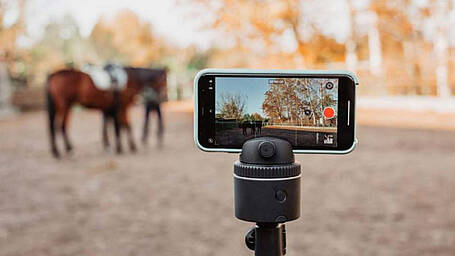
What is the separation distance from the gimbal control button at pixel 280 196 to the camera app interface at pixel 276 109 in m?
0.09

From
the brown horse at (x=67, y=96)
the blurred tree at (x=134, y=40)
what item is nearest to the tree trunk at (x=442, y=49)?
the brown horse at (x=67, y=96)

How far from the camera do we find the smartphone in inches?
32.6

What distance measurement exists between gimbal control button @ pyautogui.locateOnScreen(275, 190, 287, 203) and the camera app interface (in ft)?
0.30

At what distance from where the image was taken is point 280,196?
77 centimetres

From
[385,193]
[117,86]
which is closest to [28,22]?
[117,86]

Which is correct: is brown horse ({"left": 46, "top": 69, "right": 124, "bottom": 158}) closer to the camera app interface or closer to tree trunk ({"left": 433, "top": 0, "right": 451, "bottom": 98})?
the camera app interface

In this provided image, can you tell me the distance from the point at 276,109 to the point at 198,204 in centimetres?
315

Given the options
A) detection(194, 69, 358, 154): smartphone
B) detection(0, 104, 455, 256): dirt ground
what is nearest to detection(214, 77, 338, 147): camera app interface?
detection(194, 69, 358, 154): smartphone

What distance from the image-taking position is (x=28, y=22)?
1427 cm

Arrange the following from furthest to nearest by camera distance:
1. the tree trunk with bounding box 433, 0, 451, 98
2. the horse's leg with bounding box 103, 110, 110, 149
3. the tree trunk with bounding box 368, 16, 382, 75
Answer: the tree trunk with bounding box 368, 16, 382, 75 → the tree trunk with bounding box 433, 0, 451, 98 → the horse's leg with bounding box 103, 110, 110, 149

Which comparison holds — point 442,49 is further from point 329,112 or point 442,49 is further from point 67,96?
point 329,112

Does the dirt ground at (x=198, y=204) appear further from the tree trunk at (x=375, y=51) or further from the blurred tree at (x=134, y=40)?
the blurred tree at (x=134, y=40)

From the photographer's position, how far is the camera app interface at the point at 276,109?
830 millimetres

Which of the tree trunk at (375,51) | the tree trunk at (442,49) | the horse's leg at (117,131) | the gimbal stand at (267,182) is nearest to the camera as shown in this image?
the gimbal stand at (267,182)
